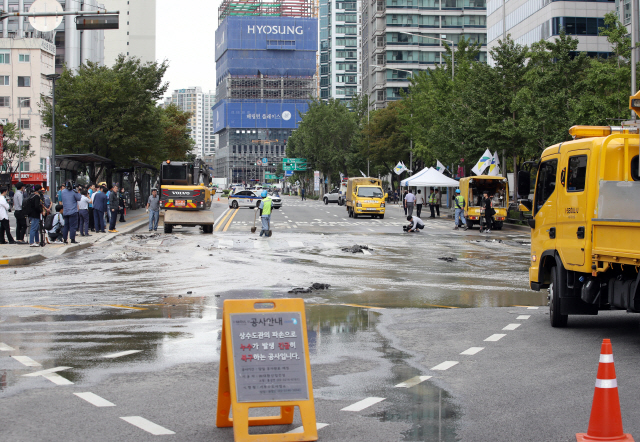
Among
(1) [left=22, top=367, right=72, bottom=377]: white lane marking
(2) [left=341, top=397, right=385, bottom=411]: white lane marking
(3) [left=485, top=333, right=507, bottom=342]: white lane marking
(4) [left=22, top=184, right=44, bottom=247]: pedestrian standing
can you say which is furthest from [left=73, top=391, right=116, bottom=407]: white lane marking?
(4) [left=22, top=184, right=44, bottom=247]: pedestrian standing

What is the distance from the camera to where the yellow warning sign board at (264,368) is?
557 centimetres

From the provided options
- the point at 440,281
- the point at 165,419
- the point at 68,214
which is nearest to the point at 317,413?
the point at 165,419

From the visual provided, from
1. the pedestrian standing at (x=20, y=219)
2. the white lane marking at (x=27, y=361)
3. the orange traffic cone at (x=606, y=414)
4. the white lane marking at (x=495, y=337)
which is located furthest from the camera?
the pedestrian standing at (x=20, y=219)

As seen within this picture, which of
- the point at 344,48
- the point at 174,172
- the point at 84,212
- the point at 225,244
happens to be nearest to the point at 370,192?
the point at 174,172

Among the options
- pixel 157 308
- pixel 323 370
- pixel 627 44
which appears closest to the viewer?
pixel 323 370

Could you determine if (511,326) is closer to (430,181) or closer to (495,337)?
(495,337)

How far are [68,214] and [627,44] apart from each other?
869 inches

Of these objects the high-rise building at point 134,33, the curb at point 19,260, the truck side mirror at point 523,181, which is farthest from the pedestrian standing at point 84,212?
the high-rise building at point 134,33

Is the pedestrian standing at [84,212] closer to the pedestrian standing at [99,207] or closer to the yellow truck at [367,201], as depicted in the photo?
the pedestrian standing at [99,207]

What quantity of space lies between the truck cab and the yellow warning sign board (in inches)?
184

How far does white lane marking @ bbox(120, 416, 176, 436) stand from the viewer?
19.1 feet

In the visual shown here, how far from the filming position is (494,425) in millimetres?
6008

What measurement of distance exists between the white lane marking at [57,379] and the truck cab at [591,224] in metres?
6.12

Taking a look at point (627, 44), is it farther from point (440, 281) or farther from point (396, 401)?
point (396, 401)
